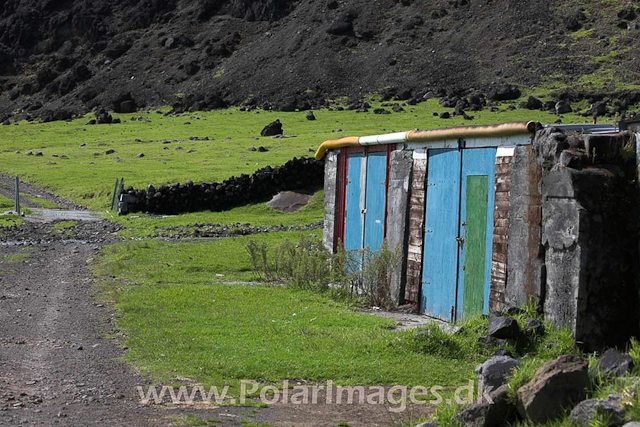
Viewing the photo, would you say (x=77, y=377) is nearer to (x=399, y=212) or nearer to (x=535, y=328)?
(x=535, y=328)

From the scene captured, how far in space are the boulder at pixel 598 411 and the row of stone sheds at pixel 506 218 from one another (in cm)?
312

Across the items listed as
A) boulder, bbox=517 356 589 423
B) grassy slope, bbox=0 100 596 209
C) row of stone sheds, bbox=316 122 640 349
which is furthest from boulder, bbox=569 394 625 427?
grassy slope, bbox=0 100 596 209

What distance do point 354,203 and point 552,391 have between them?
9.92 metres

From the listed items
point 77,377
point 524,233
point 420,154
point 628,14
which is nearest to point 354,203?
point 420,154

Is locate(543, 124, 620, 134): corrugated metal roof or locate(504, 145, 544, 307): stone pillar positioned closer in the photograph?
locate(504, 145, 544, 307): stone pillar

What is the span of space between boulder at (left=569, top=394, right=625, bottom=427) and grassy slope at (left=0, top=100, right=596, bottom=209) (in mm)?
28149

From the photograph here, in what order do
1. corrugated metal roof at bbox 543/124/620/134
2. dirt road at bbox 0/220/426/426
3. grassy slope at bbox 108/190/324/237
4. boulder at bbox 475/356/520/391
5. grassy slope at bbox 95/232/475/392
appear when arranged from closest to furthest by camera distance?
boulder at bbox 475/356/520/391, dirt road at bbox 0/220/426/426, grassy slope at bbox 95/232/475/392, corrugated metal roof at bbox 543/124/620/134, grassy slope at bbox 108/190/324/237

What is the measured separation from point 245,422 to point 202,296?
22.8 ft

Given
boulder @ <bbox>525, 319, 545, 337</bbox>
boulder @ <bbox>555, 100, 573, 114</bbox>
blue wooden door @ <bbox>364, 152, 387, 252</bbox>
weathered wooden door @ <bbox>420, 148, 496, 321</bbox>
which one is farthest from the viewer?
boulder @ <bbox>555, 100, 573, 114</bbox>

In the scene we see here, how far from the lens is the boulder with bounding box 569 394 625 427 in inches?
221

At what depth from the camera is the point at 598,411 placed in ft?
18.9

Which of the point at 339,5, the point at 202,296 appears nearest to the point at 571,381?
the point at 202,296

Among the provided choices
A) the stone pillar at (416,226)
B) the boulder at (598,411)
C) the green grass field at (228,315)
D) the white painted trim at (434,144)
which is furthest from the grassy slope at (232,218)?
the boulder at (598,411)

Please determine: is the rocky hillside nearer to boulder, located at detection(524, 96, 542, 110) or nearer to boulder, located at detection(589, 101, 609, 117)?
boulder, located at detection(524, 96, 542, 110)
